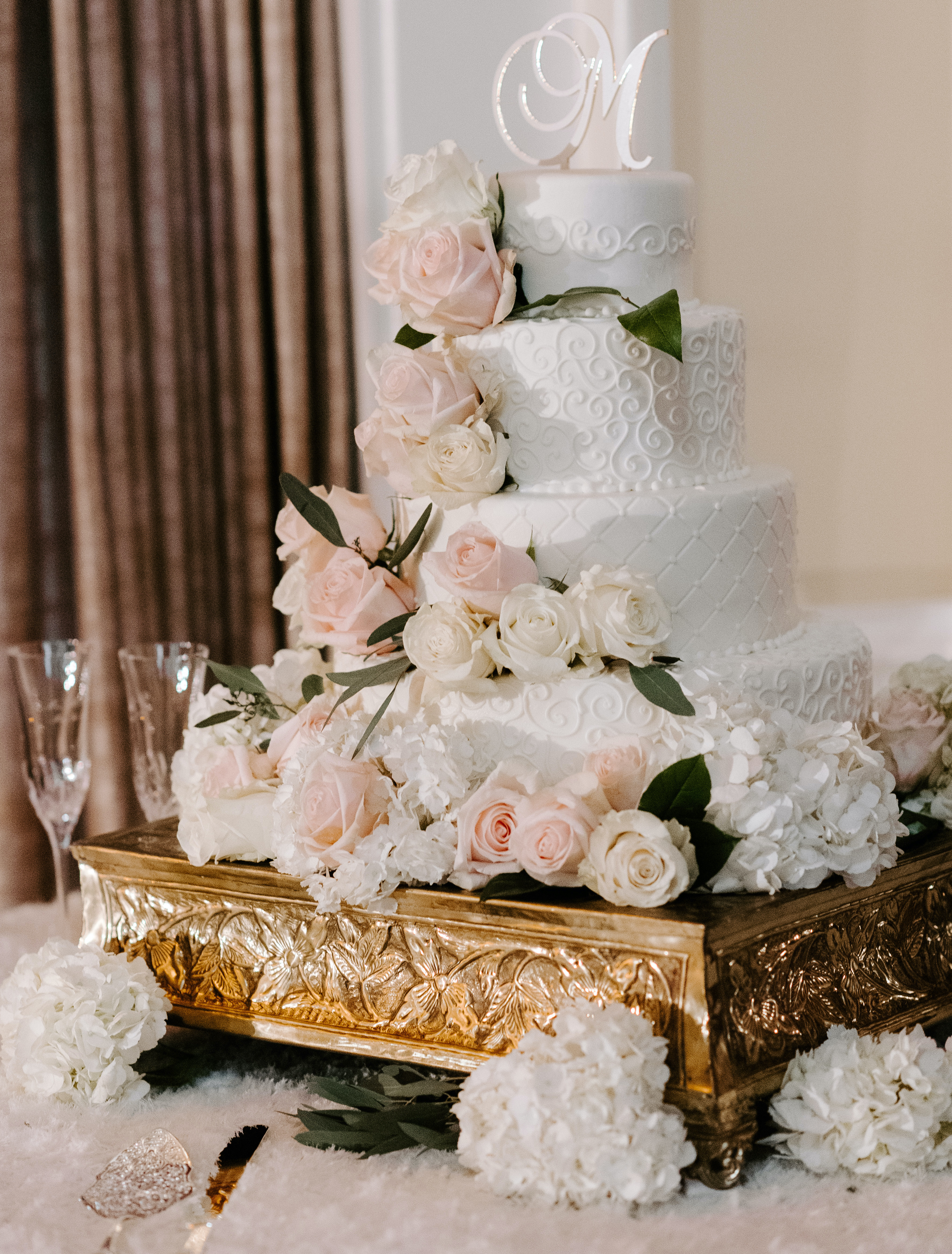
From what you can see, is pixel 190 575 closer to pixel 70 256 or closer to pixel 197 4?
pixel 70 256

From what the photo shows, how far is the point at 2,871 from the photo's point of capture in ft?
9.44

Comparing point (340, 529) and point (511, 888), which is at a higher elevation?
point (340, 529)

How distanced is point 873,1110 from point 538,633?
590 mm

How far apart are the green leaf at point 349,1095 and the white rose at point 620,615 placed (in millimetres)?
545

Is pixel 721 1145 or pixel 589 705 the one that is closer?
pixel 721 1145

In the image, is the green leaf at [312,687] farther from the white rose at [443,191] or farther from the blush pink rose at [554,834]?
the white rose at [443,191]

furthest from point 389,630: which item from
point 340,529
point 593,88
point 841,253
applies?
point 841,253

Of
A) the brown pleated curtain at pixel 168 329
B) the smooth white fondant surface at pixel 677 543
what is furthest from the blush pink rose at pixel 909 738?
the brown pleated curtain at pixel 168 329

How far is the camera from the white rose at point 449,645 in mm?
1536

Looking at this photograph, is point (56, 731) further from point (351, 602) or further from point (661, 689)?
point (661, 689)

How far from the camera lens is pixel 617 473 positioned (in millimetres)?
1665

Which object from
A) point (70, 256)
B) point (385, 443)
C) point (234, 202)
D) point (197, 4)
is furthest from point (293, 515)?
point (197, 4)

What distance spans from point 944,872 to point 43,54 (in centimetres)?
243

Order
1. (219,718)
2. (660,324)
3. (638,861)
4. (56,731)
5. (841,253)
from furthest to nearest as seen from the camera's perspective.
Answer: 1. (841,253)
2. (56,731)
3. (219,718)
4. (660,324)
5. (638,861)
